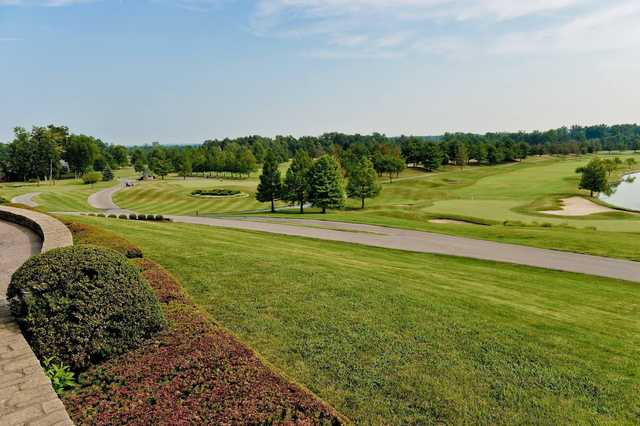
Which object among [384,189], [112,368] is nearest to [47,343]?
[112,368]

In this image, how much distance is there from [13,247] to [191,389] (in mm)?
14017

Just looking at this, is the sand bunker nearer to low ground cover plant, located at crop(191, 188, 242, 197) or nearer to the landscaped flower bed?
the landscaped flower bed

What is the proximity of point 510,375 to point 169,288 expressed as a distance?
817cm

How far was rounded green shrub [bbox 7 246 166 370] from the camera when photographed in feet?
22.8

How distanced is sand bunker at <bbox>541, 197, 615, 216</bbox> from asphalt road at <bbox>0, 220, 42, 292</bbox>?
51.7 m

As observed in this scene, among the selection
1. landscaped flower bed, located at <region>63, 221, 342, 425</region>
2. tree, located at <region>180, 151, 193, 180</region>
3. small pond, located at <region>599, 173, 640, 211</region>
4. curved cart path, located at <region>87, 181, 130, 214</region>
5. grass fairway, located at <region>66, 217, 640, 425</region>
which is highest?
tree, located at <region>180, 151, 193, 180</region>

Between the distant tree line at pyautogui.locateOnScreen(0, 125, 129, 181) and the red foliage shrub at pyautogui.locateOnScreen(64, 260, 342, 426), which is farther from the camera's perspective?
the distant tree line at pyautogui.locateOnScreen(0, 125, 129, 181)

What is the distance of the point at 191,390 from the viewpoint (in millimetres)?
6266

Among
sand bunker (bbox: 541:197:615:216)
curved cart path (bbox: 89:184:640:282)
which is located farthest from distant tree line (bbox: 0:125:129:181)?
sand bunker (bbox: 541:197:615:216)

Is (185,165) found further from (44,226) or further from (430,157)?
(44,226)

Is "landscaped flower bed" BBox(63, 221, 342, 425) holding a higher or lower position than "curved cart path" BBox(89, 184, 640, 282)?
higher

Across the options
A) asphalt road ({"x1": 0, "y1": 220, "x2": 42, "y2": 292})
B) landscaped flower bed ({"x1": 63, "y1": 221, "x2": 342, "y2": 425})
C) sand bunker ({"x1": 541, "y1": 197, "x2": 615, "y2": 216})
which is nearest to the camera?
landscaped flower bed ({"x1": 63, "y1": 221, "x2": 342, "y2": 425})

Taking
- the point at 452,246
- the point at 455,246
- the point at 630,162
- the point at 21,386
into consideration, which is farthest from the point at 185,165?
the point at 630,162

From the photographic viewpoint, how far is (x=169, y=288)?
10320 millimetres
